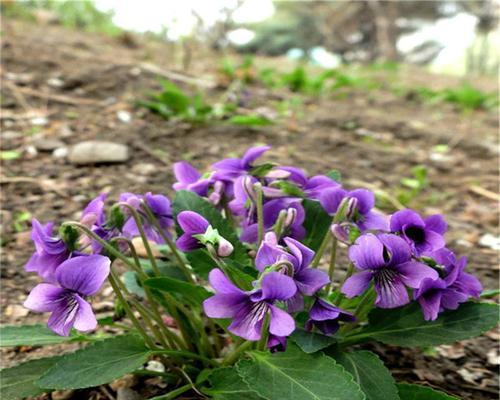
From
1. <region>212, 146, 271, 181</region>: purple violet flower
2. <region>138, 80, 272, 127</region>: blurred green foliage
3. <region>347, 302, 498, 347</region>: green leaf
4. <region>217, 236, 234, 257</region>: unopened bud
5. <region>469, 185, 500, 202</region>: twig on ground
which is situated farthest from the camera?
<region>138, 80, 272, 127</region>: blurred green foliage

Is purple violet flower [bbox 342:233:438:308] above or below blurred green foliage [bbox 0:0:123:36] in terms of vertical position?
below

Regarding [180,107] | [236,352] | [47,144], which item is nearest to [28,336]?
[236,352]

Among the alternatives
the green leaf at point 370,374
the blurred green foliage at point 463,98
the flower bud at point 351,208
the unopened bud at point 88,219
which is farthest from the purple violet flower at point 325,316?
the blurred green foliage at point 463,98

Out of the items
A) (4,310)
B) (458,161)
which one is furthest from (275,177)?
(458,161)

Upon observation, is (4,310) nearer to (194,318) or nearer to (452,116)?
(194,318)

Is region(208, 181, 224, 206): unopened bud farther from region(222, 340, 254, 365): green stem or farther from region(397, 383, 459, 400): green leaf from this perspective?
region(397, 383, 459, 400): green leaf

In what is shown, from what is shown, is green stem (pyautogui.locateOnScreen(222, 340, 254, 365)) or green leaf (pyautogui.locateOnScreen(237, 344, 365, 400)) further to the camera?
green stem (pyautogui.locateOnScreen(222, 340, 254, 365))

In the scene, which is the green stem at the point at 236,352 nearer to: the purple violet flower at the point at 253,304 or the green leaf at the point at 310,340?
the green leaf at the point at 310,340

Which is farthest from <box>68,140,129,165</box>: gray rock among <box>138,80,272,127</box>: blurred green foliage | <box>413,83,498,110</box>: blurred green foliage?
<box>413,83,498,110</box>: blurred green foliage
